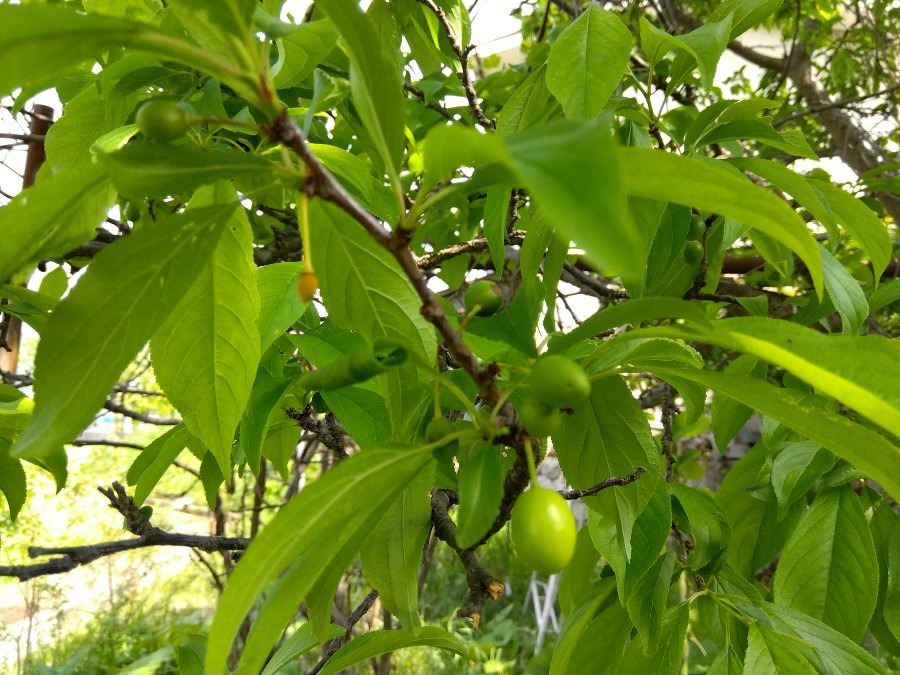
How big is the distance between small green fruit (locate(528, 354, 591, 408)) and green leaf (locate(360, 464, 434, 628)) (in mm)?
259

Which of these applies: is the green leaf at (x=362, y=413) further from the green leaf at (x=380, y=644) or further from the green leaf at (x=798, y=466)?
the green leaf at (x=798, y=466)

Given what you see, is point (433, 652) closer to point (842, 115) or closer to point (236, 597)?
point (842, 115)

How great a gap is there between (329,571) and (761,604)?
2.04 feet

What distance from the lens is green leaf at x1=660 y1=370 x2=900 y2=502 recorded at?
401 millimetres

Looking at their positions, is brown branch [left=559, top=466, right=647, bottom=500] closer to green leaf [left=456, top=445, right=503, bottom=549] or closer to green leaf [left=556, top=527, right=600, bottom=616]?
green leaf [left=456, top=445, right=503, bottom=549]

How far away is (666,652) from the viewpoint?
2.69 ft

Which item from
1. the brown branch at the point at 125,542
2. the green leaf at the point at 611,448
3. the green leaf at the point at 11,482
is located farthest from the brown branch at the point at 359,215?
the green leaf at the point at 11,482

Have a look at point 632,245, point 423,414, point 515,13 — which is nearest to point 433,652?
point 515,13

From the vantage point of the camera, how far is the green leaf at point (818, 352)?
0.37 m

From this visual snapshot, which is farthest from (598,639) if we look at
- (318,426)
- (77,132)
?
(77,132)

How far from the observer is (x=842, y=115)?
2.43m

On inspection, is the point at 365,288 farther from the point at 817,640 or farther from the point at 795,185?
the point at 817,640

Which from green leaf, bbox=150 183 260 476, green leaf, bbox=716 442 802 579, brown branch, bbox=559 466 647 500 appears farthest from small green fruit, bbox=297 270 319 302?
green leaf, bbox=716 442 802 579

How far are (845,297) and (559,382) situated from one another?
0.53 metres
